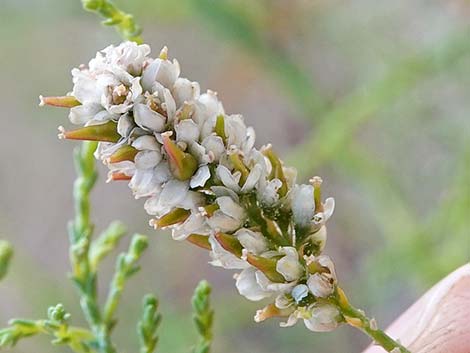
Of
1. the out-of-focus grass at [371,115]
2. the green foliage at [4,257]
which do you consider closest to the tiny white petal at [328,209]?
the green foliage at [4,257]

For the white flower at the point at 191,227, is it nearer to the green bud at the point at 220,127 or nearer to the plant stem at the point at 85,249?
the green bud at the point at 220,127

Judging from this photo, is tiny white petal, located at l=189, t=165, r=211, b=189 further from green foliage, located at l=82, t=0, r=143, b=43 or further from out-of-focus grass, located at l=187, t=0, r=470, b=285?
out-of-focus grass, located at l=187, t=0, r=470, b=285

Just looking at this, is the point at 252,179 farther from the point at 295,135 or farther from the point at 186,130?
the point at 295,135

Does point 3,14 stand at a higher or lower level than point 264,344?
higher

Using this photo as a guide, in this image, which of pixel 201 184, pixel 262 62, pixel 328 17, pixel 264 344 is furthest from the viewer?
pixel 264 344

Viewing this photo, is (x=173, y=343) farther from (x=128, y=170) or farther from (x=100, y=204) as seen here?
(x=128, y=170)

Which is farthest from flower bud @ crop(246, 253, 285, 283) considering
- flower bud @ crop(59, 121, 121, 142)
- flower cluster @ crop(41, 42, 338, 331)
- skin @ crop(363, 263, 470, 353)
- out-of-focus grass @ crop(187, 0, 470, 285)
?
out-of-focus grass @ crop(187, 0, 470, 285)

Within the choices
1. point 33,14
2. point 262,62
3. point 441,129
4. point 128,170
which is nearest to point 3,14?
point 33,14
